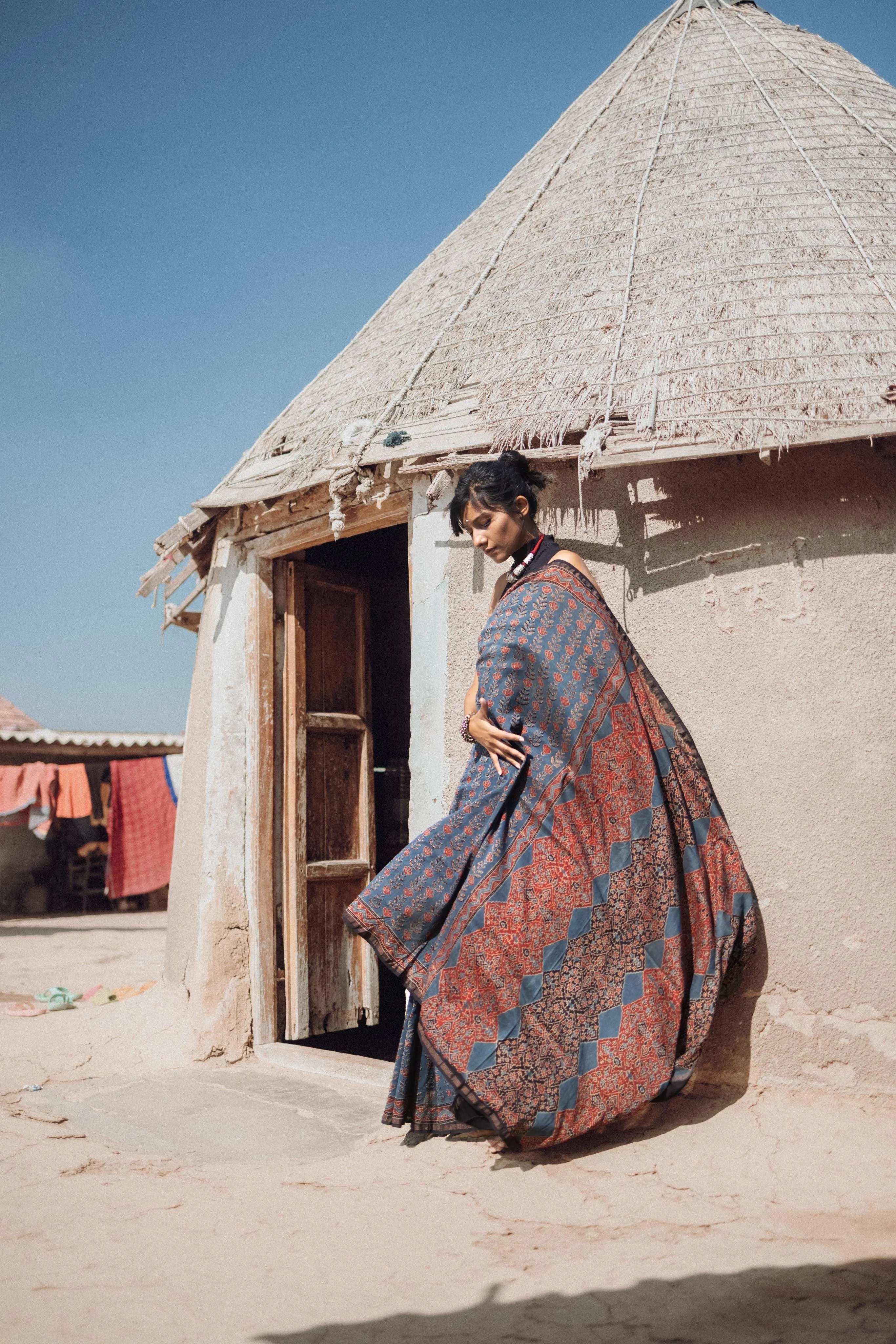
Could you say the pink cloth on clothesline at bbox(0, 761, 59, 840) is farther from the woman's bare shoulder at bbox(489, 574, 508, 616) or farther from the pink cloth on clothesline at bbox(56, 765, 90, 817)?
the woman's bare shoulder at bbox(489, 574, 508, 616)

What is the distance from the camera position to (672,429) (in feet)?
10.2

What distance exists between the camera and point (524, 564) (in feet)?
9.96

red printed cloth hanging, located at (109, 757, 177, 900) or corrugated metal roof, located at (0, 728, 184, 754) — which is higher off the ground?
corrugated metal roof, located at (0, 728, 184, 754)

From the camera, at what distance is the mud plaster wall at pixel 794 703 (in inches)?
113

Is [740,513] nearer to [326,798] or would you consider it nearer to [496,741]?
[496,741]

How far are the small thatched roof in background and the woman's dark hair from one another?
12309 millimetres

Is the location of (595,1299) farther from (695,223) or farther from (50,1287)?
(695,223)

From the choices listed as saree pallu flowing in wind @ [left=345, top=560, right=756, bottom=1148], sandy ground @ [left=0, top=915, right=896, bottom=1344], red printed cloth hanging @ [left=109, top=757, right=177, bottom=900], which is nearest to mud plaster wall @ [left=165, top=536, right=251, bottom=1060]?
sandy ground @ [left=0, top=915, right=896, bottom=1344]

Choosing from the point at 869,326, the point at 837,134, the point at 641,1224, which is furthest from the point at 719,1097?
the point at 837,134

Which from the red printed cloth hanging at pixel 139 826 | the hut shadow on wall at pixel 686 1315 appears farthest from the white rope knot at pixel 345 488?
the red printed cloth hanging at pixel 139 826

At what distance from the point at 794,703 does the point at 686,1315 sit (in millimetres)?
1673

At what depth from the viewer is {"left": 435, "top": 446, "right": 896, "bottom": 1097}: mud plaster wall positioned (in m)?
2.87

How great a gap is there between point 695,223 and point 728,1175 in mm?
3259

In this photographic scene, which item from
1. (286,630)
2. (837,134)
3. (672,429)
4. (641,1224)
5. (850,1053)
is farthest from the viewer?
(286,630)
